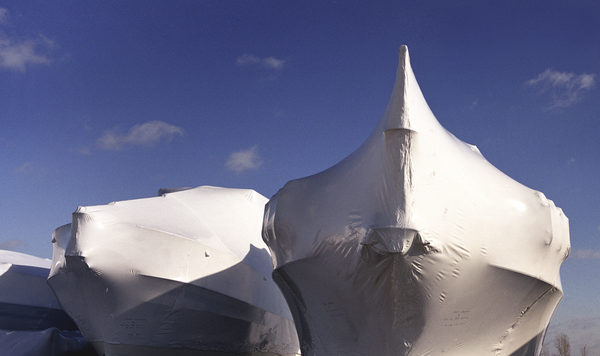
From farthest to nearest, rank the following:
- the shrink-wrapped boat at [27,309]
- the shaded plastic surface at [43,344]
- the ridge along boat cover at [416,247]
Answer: the shrink-wrapped boat at [27,309] → the shaded plastic surface at [43,344] → the ridge along boat cover at [416,247]

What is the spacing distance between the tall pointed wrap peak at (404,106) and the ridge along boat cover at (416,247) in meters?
0.02

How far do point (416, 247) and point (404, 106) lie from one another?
2112 millimetres

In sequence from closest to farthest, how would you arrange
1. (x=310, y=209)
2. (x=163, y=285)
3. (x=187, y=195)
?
(x=310, y=209) < (x=163, y=285) < (x=187, y=195)

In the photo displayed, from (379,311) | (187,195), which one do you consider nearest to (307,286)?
(379,311)

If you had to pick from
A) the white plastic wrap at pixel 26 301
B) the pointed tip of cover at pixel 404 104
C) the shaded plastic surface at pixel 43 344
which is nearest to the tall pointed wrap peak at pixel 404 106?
the pointed tip of cover at pixel 404 104

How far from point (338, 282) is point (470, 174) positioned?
279cm

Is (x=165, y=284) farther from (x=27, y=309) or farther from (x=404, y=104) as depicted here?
(x=27, y=309)

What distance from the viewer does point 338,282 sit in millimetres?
9508

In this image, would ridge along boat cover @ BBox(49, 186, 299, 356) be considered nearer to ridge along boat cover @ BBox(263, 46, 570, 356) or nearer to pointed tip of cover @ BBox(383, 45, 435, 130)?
ridge along boat cover @ BBox(263, 46, 570, 356)

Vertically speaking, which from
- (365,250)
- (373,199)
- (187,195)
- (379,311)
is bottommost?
(379,311)

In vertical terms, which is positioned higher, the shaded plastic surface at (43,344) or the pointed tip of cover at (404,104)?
the pointed tip of cover at (404,104)

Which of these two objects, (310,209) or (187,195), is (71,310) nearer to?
(187,195)

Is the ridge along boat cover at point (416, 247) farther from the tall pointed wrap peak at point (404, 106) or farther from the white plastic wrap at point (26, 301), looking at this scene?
the white plastic wrap at point (26, 301)

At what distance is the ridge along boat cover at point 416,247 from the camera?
870 cm
